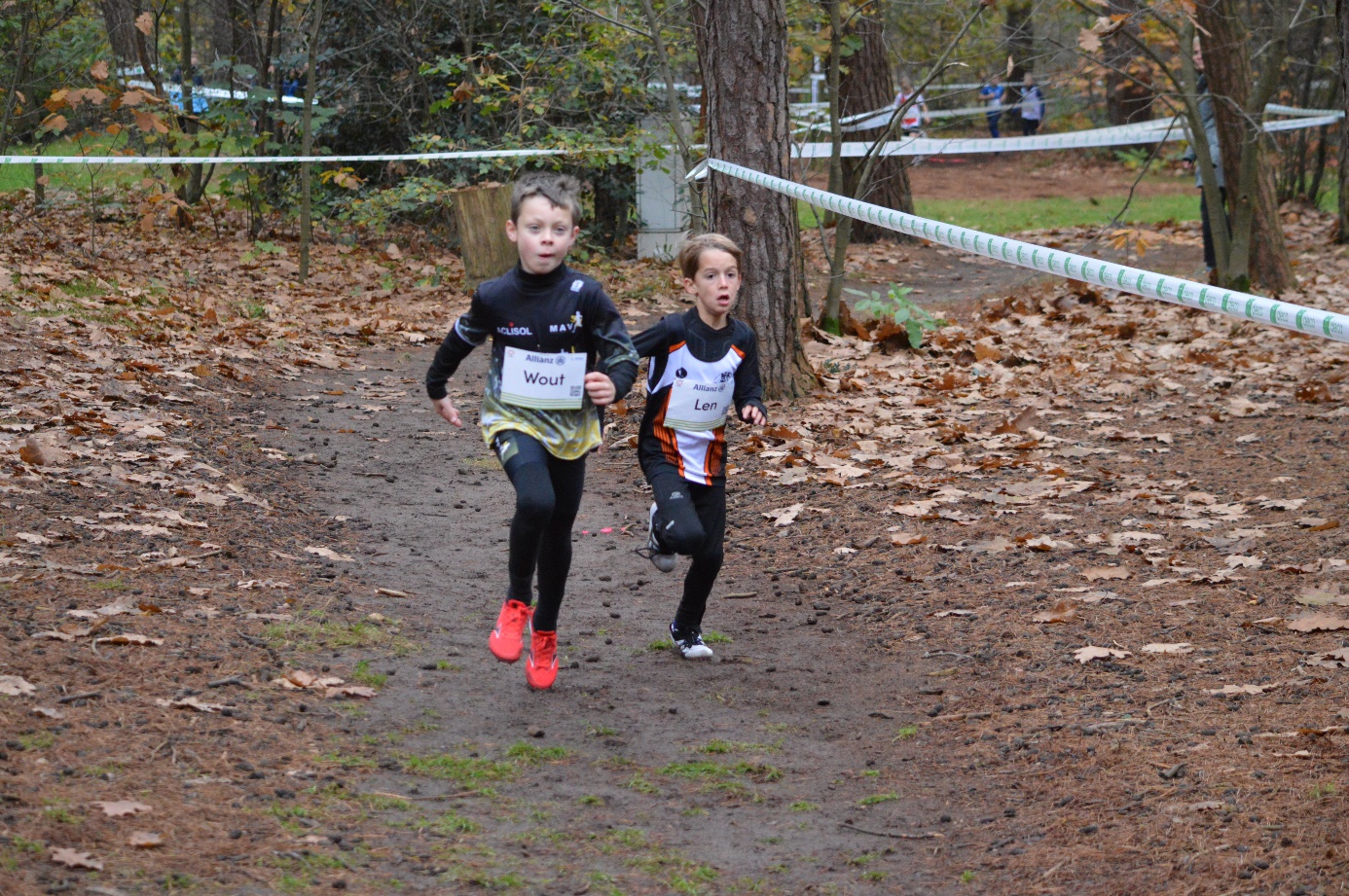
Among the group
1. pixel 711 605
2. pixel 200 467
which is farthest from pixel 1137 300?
pixel 200 467

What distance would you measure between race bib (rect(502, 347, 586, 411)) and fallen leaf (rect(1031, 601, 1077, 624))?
211cm

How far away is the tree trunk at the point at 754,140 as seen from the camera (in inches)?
330

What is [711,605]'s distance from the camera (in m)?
5.95

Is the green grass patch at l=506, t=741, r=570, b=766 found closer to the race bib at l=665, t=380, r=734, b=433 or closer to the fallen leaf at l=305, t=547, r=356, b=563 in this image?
the race bib at l=665, t=380, r=734, b=433

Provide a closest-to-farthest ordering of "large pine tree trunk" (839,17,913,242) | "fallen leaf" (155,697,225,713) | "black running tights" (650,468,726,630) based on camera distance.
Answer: "fallen leaf" (155,697,225,713) → "black running tights" (650,468,726,630) → "large pine tree trunk" (839,17,913,242)

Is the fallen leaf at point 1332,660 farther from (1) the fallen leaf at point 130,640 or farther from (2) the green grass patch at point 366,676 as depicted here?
(1) the fallen leaf at point 130,640

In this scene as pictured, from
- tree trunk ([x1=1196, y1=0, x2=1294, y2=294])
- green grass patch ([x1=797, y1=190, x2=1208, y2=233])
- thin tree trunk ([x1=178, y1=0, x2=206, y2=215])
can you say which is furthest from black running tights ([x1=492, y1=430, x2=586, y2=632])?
green grass patch ([x1=797, y1=190, x2=1208, y2=233])

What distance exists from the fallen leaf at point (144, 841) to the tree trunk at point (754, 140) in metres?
5.84

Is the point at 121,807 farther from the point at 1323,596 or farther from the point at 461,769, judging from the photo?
the point at 1323,596

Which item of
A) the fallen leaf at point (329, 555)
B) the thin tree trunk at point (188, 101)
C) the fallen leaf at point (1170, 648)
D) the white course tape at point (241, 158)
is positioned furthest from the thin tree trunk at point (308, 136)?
the fallen leaf at point (1170, 648)

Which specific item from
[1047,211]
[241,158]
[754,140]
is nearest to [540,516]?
[754,140]

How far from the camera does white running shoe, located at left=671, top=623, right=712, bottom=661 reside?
520 cm

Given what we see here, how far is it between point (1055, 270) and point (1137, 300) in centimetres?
793

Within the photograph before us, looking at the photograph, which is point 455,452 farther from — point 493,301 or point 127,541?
point 493,301
